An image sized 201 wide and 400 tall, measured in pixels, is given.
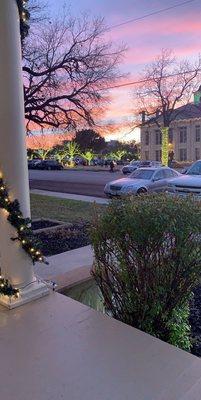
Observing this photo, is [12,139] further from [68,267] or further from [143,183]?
[143,183]

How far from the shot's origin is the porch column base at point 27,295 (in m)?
3.28

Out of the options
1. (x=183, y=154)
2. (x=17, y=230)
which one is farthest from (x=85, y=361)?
(x=183, y=154)

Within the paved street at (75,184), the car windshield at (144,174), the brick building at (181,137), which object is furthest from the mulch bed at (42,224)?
the brick building at (181,137)

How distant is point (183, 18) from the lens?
1426 cm

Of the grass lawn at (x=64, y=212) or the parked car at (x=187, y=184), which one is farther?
the parked car at (x=187, y=184)

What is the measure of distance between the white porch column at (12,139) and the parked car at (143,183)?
1038 cm

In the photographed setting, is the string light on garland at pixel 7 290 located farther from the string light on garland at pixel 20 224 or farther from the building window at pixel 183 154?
the building window at pixel 183 154

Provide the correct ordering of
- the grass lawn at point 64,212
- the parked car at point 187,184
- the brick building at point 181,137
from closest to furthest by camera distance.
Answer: the grass lawn at point 64,212, the parked car at point 187,184, the brick building at point 181,137

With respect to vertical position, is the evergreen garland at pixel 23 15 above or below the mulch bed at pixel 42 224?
above

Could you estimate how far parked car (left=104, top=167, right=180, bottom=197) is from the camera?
46.0 feet

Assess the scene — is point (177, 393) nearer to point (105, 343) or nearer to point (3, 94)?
point (105, 343)

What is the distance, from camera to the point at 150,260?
2.89 metres

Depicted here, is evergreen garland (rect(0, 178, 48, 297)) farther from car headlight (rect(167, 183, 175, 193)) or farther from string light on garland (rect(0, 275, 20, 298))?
car headlight (rect(167, 183, 175, 193))

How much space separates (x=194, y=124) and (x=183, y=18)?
5352 cm
